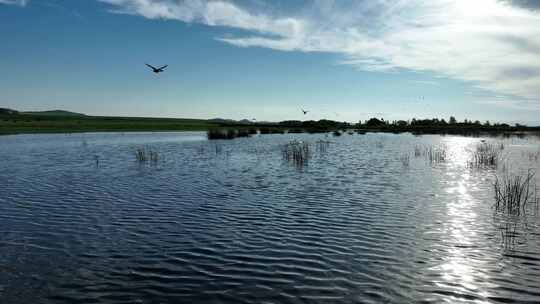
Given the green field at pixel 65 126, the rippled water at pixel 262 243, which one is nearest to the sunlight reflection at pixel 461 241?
the rippled water at pixel 262 243

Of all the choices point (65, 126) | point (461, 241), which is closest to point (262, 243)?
point (461, 241)

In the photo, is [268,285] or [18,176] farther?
[18,176]

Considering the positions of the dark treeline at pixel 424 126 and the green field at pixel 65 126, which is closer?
the green field at pixel 65 126

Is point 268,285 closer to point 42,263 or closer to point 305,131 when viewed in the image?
point 42,263

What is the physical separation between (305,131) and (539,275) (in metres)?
110

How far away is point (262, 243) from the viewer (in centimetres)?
1197

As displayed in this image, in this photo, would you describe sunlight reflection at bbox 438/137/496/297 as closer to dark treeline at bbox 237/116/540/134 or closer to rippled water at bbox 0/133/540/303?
rippled water at bbox 0/133/540/303

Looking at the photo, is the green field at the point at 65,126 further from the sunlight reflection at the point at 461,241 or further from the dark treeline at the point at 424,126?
the sunlight reflection at the point at 461,241

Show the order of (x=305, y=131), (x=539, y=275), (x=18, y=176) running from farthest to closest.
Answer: (x=305, y=131) < (x=18, y=176) < (x=539, y=275)

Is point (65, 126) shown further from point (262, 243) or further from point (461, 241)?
point (461, 241)

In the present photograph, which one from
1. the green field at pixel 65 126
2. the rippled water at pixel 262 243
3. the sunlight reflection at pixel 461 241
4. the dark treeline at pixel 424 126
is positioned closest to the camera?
the rippled water at pixel 262 243

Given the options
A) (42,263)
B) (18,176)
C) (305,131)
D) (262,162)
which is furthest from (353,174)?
(305,131)

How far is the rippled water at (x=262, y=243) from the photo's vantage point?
8.52 m

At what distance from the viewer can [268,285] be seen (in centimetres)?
881
